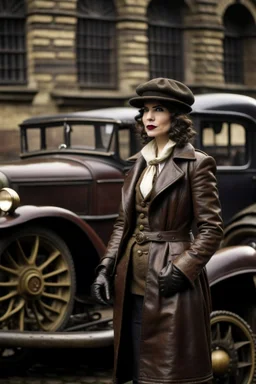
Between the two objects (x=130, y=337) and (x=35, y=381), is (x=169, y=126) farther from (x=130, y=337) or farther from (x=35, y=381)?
(x=35, y=381)

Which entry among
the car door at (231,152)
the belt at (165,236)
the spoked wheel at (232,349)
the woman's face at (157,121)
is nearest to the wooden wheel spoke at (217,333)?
the spoked wheel at (232,349)

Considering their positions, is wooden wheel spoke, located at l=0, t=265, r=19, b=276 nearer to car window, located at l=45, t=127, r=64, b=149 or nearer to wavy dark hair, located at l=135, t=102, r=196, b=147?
car window, located at l=45, t=127, r=64, b=149

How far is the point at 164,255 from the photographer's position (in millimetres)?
5098

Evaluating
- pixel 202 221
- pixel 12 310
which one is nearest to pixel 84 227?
pixel 12 310

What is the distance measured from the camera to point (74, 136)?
30.3 feet

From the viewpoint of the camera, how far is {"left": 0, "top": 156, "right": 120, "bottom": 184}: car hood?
27.1 feet

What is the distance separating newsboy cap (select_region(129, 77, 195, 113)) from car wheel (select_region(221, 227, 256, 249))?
3.15m

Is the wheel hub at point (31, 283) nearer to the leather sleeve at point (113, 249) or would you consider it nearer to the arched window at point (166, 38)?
the leather sleeve at point (113, 249)

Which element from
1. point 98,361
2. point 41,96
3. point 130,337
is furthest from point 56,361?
point 41,96

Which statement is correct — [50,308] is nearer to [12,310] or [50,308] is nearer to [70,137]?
[12,310]

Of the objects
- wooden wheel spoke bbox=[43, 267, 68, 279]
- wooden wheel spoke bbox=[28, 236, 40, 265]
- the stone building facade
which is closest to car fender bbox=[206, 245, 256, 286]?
wooden wheel spoke bbox=[43, 267, 68, 279]

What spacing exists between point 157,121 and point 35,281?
2734 mm

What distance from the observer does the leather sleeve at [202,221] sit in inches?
196

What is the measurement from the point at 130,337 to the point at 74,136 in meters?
4.16
